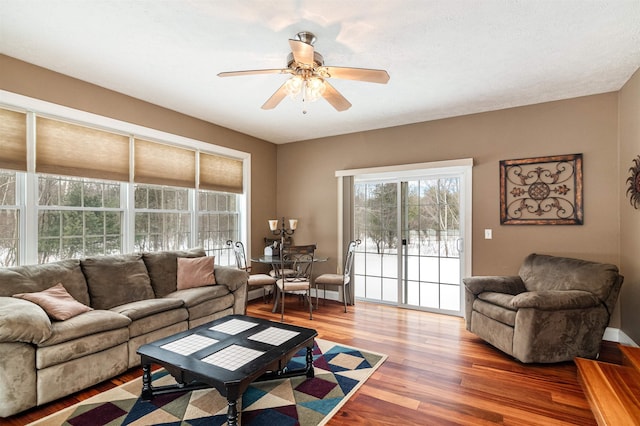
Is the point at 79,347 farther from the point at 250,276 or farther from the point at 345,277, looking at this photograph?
the point at 345,277

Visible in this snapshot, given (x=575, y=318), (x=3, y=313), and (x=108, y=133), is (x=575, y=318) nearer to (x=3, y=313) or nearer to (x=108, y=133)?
(x=3, y=313)

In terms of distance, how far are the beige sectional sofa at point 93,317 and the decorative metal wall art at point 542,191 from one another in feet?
11.6

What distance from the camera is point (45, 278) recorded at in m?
2.89

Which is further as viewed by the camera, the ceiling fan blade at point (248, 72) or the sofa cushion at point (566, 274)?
the sofa cushion at point (566, 274)

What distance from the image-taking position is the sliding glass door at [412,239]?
180 inches

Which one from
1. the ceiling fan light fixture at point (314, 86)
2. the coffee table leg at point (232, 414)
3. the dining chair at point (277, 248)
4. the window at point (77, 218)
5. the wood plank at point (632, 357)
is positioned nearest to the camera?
the coffee table leg at point (232, 414)

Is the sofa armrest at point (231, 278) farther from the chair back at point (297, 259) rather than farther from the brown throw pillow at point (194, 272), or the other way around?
the chair back at point (297, 259)

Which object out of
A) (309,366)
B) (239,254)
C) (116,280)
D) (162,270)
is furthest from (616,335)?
(116,280)

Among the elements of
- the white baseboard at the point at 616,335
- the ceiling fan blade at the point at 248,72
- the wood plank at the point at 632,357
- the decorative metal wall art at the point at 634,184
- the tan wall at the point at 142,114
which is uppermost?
the tan wall at the point at 142,114

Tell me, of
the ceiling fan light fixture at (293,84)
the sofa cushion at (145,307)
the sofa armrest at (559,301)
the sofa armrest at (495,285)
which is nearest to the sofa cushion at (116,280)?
the sofa cushion at (145,307)

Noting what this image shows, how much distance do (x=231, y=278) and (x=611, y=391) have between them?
3.61m

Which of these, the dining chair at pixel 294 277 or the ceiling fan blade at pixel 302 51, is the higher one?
the ceiling fan blade at pixel 302 51

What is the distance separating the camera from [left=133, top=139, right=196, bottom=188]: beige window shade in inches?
157

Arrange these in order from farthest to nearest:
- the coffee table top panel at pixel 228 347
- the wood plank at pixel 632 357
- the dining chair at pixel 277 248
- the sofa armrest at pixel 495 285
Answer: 1. the dining chair at pixel 277 248
2. the sofa armrest at pixel 495 285
3. the wood plank at pixel 632 357
4. the coffee table top panel at pixel 228 347
